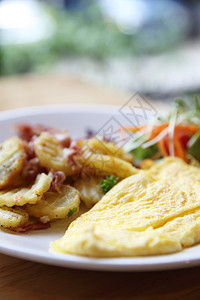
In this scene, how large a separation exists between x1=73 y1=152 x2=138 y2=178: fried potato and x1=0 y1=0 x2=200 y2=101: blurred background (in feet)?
18.1

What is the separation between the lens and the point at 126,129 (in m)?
3.04

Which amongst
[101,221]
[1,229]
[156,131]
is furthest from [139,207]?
[156,131]

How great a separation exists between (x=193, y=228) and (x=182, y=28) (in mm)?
9045

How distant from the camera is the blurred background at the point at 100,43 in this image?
8258mm

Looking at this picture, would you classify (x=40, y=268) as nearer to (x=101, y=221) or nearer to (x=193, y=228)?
(x=101, y=221)

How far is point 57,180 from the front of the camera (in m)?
1.98

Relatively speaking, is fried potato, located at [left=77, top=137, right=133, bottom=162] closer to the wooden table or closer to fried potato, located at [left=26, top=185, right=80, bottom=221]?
fried potato, located at [left=26, top=185, right=80, bottom=221]

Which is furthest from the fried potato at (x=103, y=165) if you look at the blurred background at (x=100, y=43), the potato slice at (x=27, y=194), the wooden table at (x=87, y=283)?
the blurred background at (x=100, y=43)

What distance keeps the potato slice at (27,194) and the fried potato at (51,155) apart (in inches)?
5.4

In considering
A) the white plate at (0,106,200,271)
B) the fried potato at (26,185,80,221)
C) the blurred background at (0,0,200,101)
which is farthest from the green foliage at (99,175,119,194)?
the blurred background at (0,0,200,101)

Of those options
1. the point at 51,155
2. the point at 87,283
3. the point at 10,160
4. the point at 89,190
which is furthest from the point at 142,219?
the point at 10,160

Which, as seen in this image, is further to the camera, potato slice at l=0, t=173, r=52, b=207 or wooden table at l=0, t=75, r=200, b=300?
potato slice at l=0, t=173, r=52, b=207

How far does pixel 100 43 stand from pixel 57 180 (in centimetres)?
676

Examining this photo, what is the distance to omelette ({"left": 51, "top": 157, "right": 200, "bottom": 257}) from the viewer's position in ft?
4.75
